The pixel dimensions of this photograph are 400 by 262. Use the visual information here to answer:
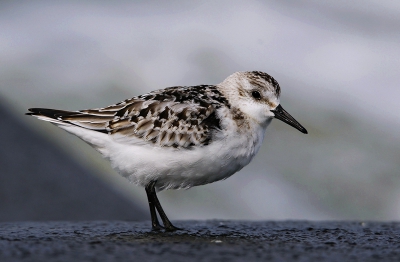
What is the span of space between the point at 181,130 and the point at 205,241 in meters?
1.27

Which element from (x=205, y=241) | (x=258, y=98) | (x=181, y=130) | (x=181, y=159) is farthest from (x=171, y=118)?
(x=205, y=241)

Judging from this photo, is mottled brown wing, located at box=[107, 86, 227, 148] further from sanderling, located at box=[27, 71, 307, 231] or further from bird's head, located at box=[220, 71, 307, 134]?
bird's head, located at box=[220, 71, 307, 134]

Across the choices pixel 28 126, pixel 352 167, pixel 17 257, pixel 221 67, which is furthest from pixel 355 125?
pixel 17 257

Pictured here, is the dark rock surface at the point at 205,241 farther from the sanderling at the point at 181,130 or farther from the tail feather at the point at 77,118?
the tail feather at the point at 77,118

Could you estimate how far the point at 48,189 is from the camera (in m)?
9.19

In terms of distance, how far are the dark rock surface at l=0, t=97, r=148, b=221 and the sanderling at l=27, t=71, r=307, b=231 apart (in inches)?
109

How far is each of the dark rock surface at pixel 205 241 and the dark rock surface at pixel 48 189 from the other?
8.60ft

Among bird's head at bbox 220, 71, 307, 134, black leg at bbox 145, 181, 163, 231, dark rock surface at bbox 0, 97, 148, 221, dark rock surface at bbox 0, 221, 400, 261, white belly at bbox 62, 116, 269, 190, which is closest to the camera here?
dark rock surface at bbox 0, 221, 400, 261

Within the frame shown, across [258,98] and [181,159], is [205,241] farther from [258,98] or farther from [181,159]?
[258,98]

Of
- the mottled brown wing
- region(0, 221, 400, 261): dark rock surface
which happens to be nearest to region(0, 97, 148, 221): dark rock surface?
region(0, 221, 400, 261): dark rock surface

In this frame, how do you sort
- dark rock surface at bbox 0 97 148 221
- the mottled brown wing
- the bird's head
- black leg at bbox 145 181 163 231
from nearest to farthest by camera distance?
the mottled brown wing
black leg at bbox 145 181 163 231
the bird's head
dark rock surface at bbox 0 97 148 221

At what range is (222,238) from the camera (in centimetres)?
539

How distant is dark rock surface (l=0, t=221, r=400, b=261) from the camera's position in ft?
14.6

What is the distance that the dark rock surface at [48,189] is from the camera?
903 cm
